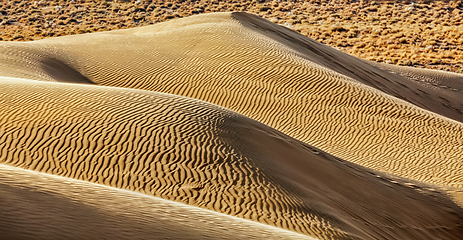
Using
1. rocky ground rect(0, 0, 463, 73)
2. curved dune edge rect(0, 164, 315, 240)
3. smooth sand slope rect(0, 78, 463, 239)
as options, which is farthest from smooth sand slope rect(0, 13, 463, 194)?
rocky ground rect(0, 0, 463, 73)

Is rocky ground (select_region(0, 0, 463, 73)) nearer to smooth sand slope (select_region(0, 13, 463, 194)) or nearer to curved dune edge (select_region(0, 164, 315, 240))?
smooth sand slope (select_region(0, 13, 463, 194))

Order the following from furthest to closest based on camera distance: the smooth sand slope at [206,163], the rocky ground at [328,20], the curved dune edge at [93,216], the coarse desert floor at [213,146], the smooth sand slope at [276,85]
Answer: the rocky ground at [328,20], the smooth sand slope at [276,85], the smooth sand slope at [206,163], the coarse desert floor at [213,146], the curved dune edge at [93,216]

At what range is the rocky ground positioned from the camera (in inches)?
1180

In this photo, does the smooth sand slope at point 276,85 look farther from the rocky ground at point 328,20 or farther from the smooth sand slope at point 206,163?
the rocky ground at point 328,20

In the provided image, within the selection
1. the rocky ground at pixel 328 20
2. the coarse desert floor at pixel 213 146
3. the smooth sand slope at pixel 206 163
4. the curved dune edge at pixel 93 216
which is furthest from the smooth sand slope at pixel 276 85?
the rocky ground at pixel 328 20

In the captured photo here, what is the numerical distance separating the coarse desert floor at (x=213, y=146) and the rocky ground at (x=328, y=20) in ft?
38.7

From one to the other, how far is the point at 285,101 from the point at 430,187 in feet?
17.0

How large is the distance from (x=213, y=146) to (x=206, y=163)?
1.83ft

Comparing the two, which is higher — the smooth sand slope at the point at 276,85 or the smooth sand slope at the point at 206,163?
the smooth sand slope at the point at 276,85

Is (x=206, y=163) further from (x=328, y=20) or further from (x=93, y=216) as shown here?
(x=328, y=20)

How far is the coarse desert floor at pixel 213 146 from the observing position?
13.4 ft

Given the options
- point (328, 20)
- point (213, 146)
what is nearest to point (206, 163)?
point (213, 146)

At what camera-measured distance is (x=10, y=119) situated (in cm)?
812

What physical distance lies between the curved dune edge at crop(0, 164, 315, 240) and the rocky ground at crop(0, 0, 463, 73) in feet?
84.2
